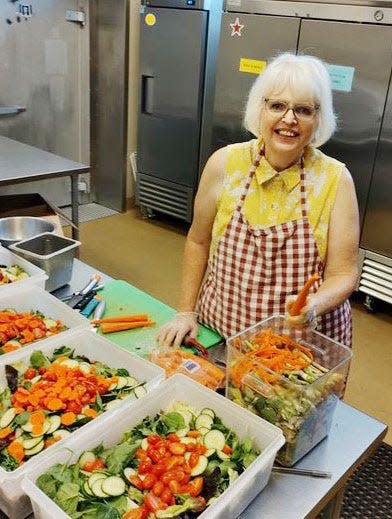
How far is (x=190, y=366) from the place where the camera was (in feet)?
4.00

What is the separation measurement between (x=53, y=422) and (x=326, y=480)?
1.66 feet

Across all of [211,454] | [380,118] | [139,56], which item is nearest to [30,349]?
[211,454]

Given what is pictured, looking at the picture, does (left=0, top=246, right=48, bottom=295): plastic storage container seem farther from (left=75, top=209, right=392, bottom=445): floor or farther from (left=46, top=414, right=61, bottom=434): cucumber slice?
(left=75, top=209, right=392, bottom=445): floor

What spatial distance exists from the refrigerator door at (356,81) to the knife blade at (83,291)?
Result: 1954 millimetres

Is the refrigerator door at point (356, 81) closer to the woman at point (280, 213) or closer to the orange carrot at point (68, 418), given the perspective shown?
the woman at point (280, 213)

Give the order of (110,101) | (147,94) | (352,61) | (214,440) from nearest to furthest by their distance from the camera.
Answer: (214,440) → (352,61) → (147,94) → (110,101)

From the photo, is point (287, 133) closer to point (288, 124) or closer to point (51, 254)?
point (288, 124)

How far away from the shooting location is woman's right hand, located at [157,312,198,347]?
1.37m

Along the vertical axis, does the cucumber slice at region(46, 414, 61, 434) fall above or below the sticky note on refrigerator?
below

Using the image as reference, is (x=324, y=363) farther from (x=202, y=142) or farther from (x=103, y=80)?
(x=103, y=80)

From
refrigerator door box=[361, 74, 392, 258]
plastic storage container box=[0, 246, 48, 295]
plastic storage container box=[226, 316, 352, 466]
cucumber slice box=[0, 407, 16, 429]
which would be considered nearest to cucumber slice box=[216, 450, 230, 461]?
plastic storage container box=[226, 316, 352, 466]

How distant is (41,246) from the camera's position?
167 cm

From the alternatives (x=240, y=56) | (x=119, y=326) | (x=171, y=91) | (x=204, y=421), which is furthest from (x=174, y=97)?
(x=204, y=421)

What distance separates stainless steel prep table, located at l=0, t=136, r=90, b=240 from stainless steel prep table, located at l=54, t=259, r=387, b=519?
1.82 meters
